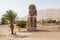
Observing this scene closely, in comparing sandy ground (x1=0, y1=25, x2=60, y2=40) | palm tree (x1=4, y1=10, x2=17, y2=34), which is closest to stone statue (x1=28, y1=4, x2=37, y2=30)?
palm tree (x1=4, y1=10, x2=17, y2=34)

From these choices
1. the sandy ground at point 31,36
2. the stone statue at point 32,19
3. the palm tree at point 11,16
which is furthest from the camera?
the stone statue at point 32,19

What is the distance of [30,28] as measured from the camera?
3375 centimetres

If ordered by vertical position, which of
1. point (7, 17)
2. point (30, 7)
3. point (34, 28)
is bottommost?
point (34, 28)

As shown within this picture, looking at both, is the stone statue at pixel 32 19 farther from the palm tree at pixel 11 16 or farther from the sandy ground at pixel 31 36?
the sandy ground at pixel 31 36

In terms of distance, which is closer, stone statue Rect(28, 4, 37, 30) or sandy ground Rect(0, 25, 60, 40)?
sandy ground Rect(0, 25, 60, 40)

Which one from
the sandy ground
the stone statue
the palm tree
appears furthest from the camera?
the stone statue

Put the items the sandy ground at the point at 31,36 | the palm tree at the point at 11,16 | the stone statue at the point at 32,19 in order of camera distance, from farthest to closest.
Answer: the stone statue at the point at 32,19
the palm tree at the point at 11,16
the sandy ground at the point at 31,36

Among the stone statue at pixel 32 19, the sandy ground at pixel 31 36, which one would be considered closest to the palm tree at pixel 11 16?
the sandy ground at pixel 31 36

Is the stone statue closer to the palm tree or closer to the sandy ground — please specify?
the palm tree

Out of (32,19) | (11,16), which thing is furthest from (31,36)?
(32,19)

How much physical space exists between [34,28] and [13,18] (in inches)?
379

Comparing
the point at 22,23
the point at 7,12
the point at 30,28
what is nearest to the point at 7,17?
the point at 7,12

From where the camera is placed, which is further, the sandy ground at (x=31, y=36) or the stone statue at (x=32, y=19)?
the stone statue at (x=32, y=19)

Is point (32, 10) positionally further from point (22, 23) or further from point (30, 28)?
point (22, 23)
